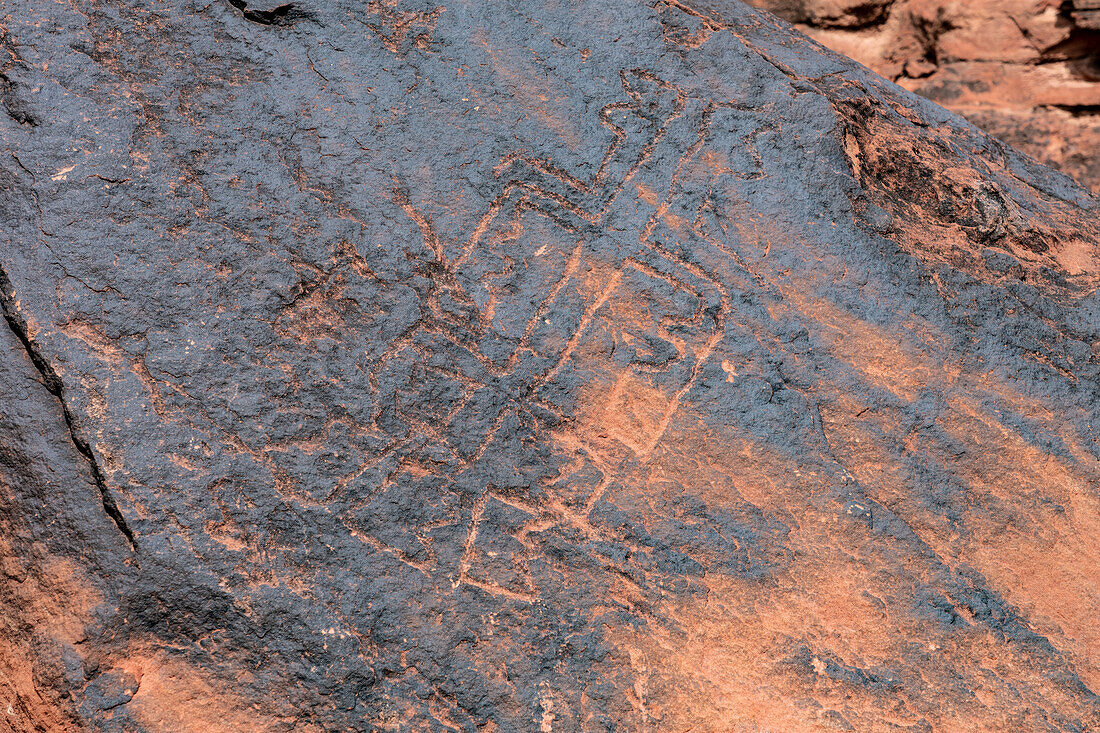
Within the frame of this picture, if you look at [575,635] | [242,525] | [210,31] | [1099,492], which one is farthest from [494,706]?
[210,31]

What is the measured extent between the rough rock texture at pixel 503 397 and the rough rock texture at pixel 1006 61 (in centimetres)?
177

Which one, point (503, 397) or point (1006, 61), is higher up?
point (1006, 61)

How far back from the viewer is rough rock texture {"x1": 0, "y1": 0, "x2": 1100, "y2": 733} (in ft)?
6.06

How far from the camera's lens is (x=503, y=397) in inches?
78.9

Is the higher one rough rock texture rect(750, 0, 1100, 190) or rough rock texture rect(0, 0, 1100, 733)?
rough rock texture rect(750, 0, 1100, 190)

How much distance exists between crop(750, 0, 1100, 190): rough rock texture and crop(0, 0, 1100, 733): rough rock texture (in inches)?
69.9

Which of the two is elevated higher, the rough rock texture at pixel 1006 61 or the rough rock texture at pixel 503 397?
the rough rock texture at pixel 1006 61

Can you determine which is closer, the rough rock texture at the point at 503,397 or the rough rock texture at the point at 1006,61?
the rough rock texture at the point at 503,397

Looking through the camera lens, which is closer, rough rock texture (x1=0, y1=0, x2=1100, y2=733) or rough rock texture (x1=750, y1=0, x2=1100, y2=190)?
rough rock texture (x1=0, y1=0, x2=1100, y2=733)

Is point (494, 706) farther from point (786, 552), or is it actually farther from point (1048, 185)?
point (1048, 185)

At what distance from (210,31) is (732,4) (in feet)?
4.98

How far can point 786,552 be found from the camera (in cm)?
196

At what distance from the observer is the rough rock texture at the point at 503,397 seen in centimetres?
185

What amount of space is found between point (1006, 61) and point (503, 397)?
124 inches
